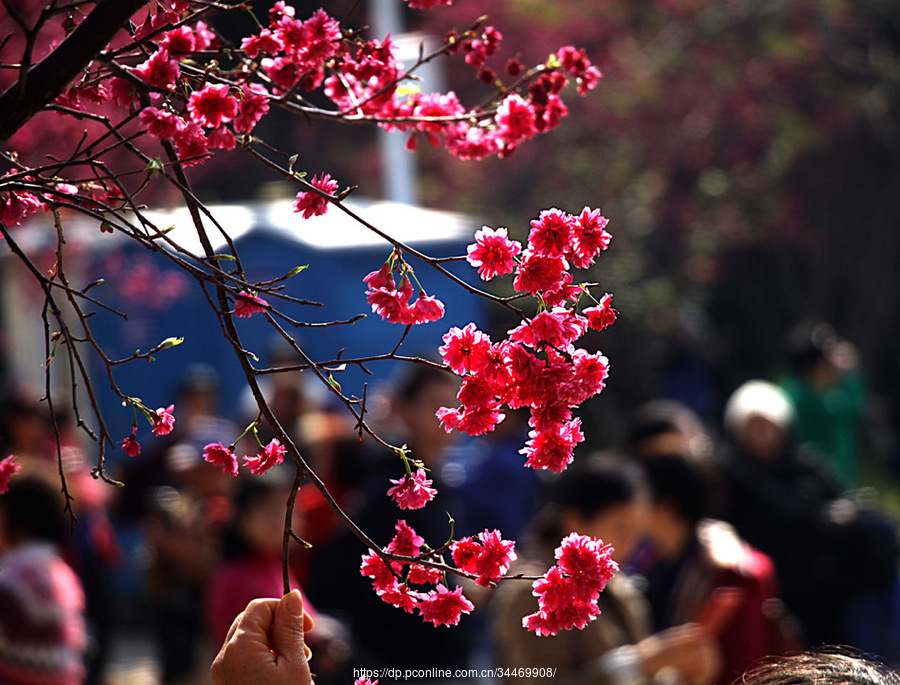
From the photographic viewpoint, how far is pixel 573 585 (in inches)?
62.1

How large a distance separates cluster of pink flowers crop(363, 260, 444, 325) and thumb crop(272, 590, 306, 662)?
38cm

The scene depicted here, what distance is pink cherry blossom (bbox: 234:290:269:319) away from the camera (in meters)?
1.49

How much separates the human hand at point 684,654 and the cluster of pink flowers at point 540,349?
1956 millimetres

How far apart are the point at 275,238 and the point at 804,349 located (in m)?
3.83

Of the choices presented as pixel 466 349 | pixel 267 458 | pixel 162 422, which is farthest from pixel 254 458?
pixel 466 349

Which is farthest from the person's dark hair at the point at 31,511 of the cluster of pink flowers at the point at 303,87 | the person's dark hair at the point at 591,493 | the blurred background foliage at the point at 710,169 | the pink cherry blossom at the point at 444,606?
the blurred background foliage at the point at 710,169

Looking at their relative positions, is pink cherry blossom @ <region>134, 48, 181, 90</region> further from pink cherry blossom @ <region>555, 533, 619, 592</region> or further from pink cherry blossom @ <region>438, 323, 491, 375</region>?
pink cherry blossom @ <region>555, 533, 619, 592</region>

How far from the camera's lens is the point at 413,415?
14.4 ft

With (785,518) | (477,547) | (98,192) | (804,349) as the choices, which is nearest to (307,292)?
(804,349)

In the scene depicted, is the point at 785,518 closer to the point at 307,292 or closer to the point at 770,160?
the point at 307,292

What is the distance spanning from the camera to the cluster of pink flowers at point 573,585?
1575 mm

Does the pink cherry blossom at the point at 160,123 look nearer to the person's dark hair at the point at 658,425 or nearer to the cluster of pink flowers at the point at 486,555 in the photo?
the cluster of pink flowers at the point at 486,555

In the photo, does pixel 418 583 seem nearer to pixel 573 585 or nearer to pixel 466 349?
pixel 573 585

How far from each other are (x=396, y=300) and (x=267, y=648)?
0.48m
